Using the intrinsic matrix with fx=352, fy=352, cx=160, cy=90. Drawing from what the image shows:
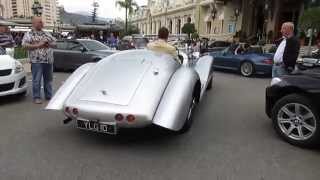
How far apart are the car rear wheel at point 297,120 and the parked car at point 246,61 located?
814 cm

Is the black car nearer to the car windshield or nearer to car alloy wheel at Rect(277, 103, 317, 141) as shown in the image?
car alloy wheel at Rect(277, 103, 317, 141)

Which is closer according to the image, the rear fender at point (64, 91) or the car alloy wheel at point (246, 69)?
the rear fender at point (64, 91)

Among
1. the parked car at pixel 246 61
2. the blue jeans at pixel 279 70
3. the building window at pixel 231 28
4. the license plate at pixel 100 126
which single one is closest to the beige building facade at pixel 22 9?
the building window at pixel 231 28

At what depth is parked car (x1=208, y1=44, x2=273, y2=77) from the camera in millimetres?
12727

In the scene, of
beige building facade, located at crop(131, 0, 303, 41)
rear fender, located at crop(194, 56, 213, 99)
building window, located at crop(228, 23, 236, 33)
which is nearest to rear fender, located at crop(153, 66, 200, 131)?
rear fender, located at crop(194, 56, 213, 99)

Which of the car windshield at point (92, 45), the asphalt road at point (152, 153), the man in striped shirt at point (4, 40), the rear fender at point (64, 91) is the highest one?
the man in striped shirt at point (4, 40)

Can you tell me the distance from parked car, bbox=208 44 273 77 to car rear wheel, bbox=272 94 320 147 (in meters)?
8.14

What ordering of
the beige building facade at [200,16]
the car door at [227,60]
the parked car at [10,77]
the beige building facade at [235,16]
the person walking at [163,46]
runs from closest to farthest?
1. the person walking at [163,46]
2. the parked car at [10,77]
3. the car door at [227,60]
4. the beige building facade at [235,16]
5. the beige building facade at [200,16]

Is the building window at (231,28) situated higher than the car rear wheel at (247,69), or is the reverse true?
the building window at (231,28)

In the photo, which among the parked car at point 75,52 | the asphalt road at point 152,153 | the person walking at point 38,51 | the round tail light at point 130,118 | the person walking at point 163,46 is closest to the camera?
the asphalt road at point 152,153

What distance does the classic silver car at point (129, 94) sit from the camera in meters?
4.06

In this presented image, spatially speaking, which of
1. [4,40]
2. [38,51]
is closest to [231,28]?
[4,40]

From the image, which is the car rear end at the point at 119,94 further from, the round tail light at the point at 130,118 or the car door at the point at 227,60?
the car door at the point at 227,60

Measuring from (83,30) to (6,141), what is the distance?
46.4 metres
